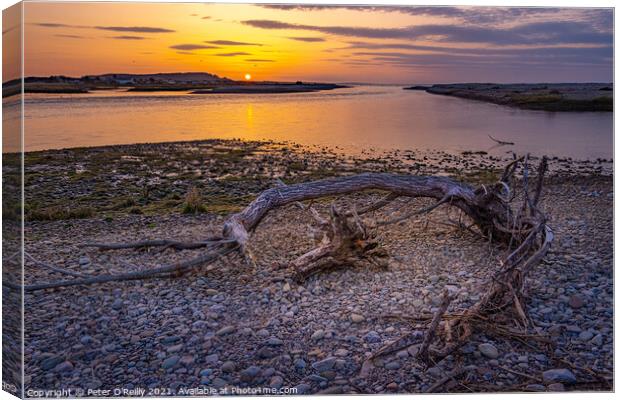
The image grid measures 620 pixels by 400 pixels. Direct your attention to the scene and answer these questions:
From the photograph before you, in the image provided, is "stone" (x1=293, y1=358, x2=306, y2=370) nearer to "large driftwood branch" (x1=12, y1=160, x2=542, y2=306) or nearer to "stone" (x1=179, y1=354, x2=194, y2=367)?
"stone" (x1=179, y1=354, x2=194, y2=367)

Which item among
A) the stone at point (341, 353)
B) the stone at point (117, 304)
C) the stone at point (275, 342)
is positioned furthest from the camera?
the stone at point (117, 304)

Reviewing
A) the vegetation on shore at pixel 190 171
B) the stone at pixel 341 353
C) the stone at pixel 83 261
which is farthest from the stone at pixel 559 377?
the stone at pixel 83 261

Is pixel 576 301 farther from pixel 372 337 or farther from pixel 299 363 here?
pixel 299 363

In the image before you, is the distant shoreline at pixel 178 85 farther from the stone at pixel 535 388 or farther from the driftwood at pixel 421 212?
the stone at pixel 535 388

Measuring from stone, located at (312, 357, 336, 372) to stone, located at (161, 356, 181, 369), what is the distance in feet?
3.48

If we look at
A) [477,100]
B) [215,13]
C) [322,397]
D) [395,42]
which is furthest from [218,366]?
[477,100]

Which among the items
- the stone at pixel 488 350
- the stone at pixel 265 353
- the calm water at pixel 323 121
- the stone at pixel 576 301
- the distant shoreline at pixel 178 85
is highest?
the distant shoreline at pixel 178 85

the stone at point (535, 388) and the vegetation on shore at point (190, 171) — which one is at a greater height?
the vegetation on shore at point (190, 171)

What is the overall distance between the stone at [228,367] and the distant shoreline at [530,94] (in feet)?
12.8

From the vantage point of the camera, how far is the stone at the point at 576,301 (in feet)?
18.7

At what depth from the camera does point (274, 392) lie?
4.73 meters

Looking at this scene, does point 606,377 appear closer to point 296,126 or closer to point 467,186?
point 467,186

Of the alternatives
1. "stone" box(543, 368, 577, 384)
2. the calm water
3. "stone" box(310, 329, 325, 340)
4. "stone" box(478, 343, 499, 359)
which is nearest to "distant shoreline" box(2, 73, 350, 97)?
the calm water

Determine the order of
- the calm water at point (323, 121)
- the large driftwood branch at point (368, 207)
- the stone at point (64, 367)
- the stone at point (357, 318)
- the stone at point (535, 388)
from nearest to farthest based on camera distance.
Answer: the stone at point (535, 388) < the stone at point (64, 367) < the stone at point (357, 318) < the large driftwood branch at point (368, 207) < the calm water at point (323, 121)
